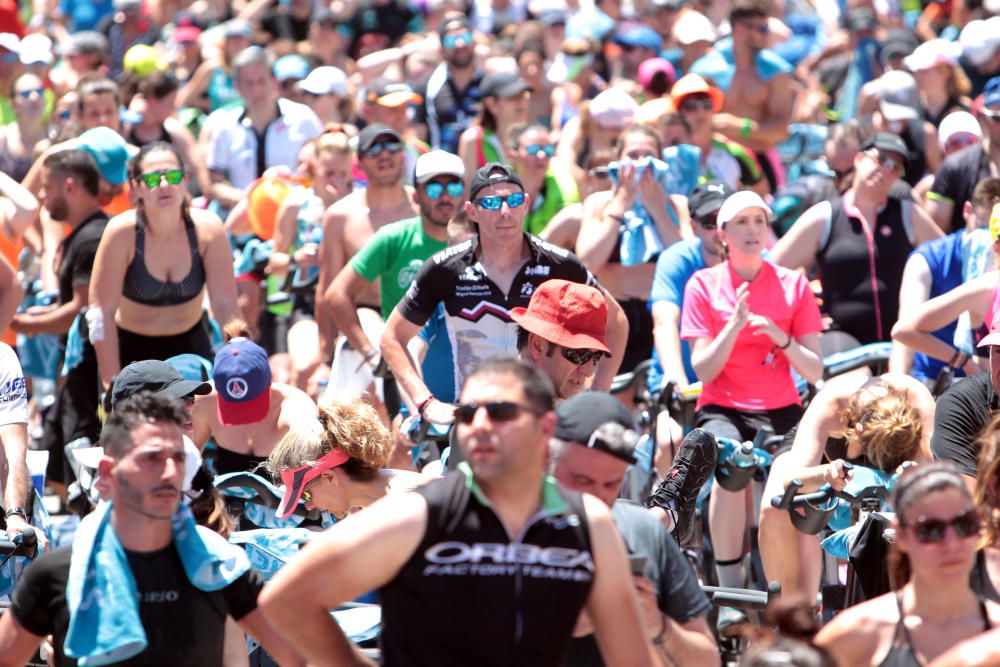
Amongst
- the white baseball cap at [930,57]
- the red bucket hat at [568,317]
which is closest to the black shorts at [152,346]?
the red bucket hat at [568,317]

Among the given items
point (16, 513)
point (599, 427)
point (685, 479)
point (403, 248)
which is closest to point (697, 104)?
point (403, 248)

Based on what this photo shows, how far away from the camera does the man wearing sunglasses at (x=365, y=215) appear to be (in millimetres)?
8289

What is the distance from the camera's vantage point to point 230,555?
13.0 ft

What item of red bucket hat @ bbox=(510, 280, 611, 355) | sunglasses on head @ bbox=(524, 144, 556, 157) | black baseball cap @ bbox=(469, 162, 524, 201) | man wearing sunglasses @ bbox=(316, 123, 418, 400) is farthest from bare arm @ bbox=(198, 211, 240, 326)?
red bucket hat @ bbox=(510, 280, 611, 355)

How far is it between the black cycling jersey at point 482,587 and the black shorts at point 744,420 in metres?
3.42

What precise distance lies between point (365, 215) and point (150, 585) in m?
4.75

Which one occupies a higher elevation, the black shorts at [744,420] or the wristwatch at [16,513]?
the wristwatch at [16,513]

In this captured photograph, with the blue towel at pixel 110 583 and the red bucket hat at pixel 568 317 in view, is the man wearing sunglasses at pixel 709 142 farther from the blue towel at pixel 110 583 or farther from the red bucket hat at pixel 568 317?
the blue towel at pixel 110 583

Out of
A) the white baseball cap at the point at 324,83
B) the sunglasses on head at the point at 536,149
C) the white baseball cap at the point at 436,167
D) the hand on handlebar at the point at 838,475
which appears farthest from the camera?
the white baseball cap at the point at 324,83

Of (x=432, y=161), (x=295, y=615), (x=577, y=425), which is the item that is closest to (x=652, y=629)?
(x=577, y=425)

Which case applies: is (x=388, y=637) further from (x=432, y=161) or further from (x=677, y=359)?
(x=432, y=161)

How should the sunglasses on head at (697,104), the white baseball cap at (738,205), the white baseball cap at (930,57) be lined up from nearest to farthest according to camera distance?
1. the white baseball cap at (738,205)
2. the sunglasses on head at (697,104)
3. the white baseball cap at (930,57)

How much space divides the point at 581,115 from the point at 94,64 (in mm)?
4520

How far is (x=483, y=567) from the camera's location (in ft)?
11.1
